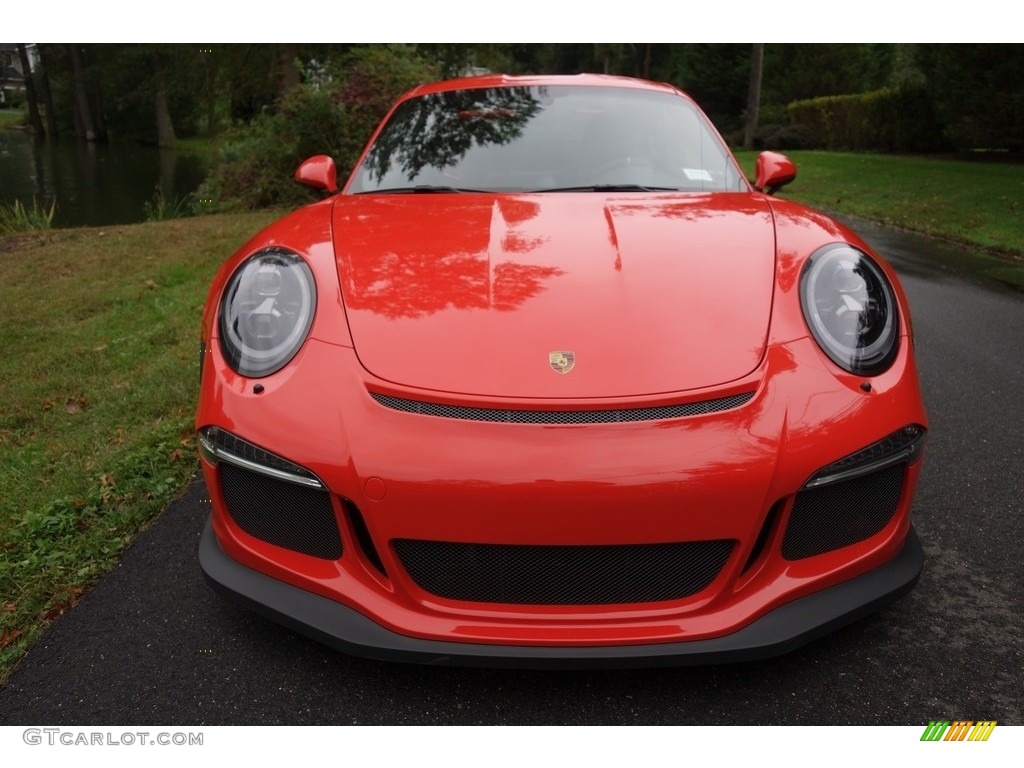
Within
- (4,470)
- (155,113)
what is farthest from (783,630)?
(155,113)

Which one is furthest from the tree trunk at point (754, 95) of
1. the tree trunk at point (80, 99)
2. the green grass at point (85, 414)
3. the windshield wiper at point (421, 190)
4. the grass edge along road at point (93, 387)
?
the tree trunk at point (80, 99)

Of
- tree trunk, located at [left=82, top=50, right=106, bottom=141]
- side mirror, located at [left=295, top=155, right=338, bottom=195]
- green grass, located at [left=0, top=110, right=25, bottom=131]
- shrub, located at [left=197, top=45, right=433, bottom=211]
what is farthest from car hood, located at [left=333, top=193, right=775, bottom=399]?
green grass, located at [left=0, top=110, right=25, bottom=131]

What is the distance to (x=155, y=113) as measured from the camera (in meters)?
41.8

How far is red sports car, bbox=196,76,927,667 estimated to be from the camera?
66.3 inches

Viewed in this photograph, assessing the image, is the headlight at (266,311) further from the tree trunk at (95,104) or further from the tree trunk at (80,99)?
the tree trunk at (95,104)

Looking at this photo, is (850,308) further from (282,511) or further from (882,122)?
(882,122)

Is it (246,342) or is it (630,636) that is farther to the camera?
(246,342)

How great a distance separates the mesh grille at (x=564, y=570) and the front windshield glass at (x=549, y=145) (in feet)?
5.06

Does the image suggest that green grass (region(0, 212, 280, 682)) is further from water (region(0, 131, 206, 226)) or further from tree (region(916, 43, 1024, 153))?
tree (region(916, 43, 1024, 153))

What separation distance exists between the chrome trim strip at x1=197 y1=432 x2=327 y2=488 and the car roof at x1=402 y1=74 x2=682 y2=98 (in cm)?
227

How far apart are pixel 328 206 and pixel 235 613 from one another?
1296mm

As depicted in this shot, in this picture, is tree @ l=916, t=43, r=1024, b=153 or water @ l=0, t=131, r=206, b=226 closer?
water @ l=0, t=131, r=206, b=226

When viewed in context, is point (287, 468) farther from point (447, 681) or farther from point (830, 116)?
point (830, 116)
